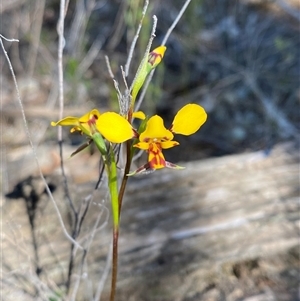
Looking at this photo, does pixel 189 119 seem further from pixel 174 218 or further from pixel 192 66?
pixel 192 66

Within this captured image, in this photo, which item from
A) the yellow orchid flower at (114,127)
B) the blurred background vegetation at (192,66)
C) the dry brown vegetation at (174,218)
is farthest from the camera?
the blurred background vegetation at (192,66)

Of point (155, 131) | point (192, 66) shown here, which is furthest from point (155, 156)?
point (192, 66)

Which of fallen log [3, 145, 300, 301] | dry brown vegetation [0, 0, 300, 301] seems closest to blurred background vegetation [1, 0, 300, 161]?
dry brown vegetation [0, 0, 300, 301]

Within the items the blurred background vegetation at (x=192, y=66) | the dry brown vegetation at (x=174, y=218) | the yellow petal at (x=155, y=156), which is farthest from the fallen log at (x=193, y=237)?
the blurred background vegetation at (x=192, y=66)

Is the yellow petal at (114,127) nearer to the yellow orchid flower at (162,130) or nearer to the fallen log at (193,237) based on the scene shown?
the yellow orchid flower at (162,130)

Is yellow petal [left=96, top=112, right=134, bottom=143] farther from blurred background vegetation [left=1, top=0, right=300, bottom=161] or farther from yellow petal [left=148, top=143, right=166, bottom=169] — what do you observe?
blurred background vegetation [left=1, top=0, right=300, bottom=161]

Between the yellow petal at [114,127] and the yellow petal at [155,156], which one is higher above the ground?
the yellow petal at [114,127]
